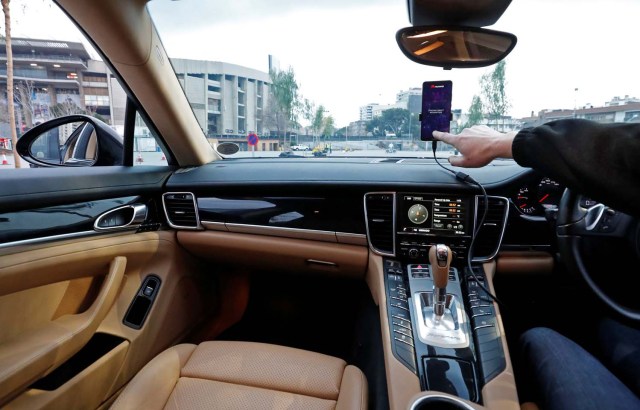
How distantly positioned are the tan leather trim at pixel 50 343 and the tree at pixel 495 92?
2.13 metres

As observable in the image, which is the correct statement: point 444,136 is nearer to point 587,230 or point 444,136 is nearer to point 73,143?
point 587,230

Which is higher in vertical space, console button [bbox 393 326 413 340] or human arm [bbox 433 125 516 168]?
human arm [bbox 433 125 516 168]

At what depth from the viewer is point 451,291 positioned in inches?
73.5

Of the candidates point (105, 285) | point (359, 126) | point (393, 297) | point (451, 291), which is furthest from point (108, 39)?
point (451, 291)

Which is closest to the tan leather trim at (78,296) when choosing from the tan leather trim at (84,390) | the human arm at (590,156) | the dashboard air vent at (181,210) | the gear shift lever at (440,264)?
the tan leather trim at (84,390)

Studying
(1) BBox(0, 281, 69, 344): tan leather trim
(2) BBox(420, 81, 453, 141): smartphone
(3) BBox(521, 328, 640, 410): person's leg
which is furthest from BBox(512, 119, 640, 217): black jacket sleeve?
(1) BBox(0, 281, 69, 344): tan leather trim

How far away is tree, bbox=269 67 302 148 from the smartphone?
0.92 meters

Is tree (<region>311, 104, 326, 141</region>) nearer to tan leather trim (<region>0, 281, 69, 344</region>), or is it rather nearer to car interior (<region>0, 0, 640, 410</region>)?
car interior (<region>0, 0, 640, 410</region>)

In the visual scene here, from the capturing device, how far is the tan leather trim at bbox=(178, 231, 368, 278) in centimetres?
222

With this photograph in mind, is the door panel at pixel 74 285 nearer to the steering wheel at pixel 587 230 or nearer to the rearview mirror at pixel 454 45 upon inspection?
the rearview mirror at pixel 454 45

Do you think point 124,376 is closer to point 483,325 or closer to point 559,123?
point 483,325

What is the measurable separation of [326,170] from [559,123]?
1.34 meters

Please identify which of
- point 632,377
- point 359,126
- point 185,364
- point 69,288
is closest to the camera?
point 632,377

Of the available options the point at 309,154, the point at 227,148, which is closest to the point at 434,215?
the point at 309,154
